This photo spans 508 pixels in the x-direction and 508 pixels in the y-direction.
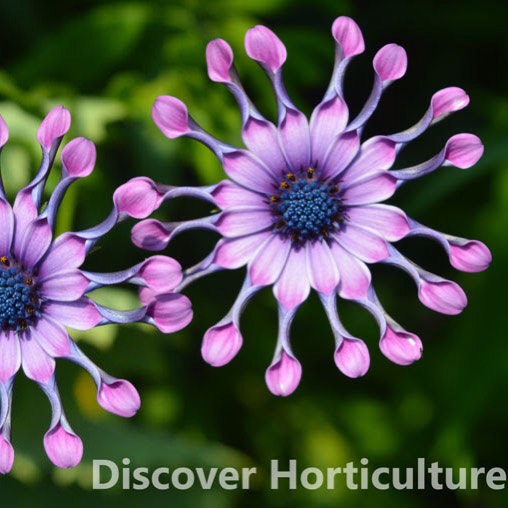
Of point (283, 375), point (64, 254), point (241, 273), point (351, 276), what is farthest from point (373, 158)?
point (241, 273)

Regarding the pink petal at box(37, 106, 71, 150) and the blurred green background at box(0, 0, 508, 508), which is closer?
the pink petal at box(37, 106, 71, 150)

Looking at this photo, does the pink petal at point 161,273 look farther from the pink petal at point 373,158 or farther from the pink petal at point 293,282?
the pink petal at point 373,158

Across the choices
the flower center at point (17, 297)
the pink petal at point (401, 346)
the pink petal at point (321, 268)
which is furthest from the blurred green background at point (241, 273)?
the pink petal at point (401, 346)

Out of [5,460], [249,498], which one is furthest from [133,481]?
[5,460]

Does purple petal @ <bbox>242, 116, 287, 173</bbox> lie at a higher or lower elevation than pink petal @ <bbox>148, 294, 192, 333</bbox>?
higher

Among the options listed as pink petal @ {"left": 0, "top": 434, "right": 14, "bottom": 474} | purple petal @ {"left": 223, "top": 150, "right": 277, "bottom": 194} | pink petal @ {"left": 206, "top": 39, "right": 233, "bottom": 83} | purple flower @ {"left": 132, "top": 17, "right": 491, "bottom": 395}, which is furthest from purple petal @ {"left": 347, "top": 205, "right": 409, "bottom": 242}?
pink petal @ {"left": 0, "top": 434, "right": 14, "bottom": 474}

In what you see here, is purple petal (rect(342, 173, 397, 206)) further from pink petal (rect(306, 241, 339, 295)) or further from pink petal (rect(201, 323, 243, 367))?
pink petal (rect(201, 323, 243, 367))

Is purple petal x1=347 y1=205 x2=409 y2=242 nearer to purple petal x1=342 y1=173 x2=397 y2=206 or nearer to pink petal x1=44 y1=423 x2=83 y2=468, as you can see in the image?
purple petal x1=342 y1=173 x2=397 y2=206

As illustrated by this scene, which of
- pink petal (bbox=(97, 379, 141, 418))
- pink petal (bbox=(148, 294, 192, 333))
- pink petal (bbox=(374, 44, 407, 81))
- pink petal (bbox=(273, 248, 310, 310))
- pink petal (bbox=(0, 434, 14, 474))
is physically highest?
pink petal (bbox=(374, 44, 407, 81))

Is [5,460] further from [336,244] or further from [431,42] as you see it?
[431,42]
